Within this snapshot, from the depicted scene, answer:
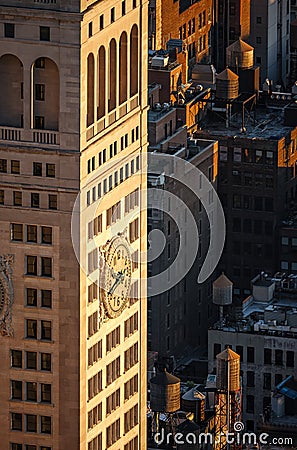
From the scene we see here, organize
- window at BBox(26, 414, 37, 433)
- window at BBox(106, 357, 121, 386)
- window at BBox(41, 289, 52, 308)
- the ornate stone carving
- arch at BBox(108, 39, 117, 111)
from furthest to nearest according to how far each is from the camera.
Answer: window at BBox(106, 357, 121, 386) < window at BBox(26, 414, 37, 433) < arch at BBox(108, 39, 117, 111) < the ornate stone carving < window at BBox(41, 289, 52, 308)

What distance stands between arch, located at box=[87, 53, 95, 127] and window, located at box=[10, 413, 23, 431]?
59.7 ft

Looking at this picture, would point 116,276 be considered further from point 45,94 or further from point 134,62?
point 45,94

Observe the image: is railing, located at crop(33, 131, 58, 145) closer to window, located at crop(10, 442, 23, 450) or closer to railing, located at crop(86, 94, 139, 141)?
railing, located at crop(86, 94, 139, 141)

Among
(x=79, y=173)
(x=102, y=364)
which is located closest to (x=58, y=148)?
(x=79, y=173)

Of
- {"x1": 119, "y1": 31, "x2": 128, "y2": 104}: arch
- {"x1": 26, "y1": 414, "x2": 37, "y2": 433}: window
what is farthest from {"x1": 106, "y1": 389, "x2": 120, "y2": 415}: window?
{"x1": 119, "y1": 31, "x2": 128, "y2": 104}: arch

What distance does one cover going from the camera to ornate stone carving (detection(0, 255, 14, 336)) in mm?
168875

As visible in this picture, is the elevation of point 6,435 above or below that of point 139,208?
below

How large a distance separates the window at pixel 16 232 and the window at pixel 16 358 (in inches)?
272

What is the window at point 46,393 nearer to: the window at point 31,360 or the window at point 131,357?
the window at point 31,360

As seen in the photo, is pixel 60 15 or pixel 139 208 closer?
pixel 60 15

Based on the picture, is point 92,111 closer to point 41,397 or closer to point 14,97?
point 14,97

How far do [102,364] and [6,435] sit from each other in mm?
7034

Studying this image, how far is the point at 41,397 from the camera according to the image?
6742 inches

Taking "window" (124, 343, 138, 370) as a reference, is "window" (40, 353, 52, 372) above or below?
above
